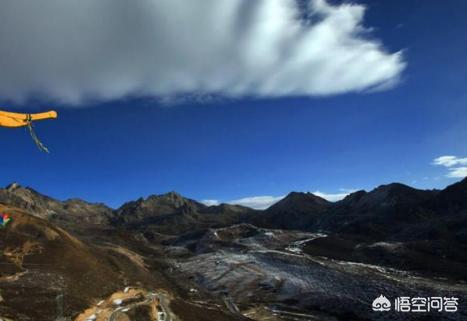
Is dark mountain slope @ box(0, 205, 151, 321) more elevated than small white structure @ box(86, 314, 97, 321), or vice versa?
dark mountain slope @ box(0, 205, 151, 321)

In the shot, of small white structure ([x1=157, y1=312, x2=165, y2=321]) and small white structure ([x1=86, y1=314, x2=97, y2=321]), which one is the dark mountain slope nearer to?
small white structure ([x1=86, y1=314, x2=97, y2=321])

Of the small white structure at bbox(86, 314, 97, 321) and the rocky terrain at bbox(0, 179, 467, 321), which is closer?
the small white structure at bbox(86, 314, 97, 321)

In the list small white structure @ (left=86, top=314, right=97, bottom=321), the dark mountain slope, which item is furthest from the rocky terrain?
small white structure @ (left=86, top=314, right=97, bottom=321)

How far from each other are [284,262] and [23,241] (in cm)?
8039

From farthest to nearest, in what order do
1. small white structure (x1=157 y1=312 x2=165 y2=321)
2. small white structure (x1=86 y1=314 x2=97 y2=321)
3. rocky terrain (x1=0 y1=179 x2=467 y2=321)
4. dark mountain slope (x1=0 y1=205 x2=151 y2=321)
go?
1. rocky terrain (x1=0 y1=179 x2=467 y2=321)
2. small white structure (x1=157 y1=312 x2=165 y2=321)
3. dark mountain slope (x1=0 y1=205 x2=151 y2=321)
4. small white structure (x1=86 y1=314 x2=97 y2=321)

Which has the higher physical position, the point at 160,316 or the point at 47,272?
the point at 47,272

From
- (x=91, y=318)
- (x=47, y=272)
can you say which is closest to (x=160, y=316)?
(x=91, y=318)

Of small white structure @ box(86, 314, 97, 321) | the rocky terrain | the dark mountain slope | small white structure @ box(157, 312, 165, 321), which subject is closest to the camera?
small white structure @ box(86, 314, 97, 321)

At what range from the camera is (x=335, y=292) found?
102m

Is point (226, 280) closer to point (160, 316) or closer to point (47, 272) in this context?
point (47, 272)

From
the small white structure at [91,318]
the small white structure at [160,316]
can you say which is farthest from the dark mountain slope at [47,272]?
the small white structure at [160,316]

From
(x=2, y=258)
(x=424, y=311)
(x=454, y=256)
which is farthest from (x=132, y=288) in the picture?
(x=454, y=256)

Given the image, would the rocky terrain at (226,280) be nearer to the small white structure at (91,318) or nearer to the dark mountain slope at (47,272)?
the dark mountain slope at (47,272)

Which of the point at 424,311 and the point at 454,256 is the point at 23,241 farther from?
the point at 454,256
